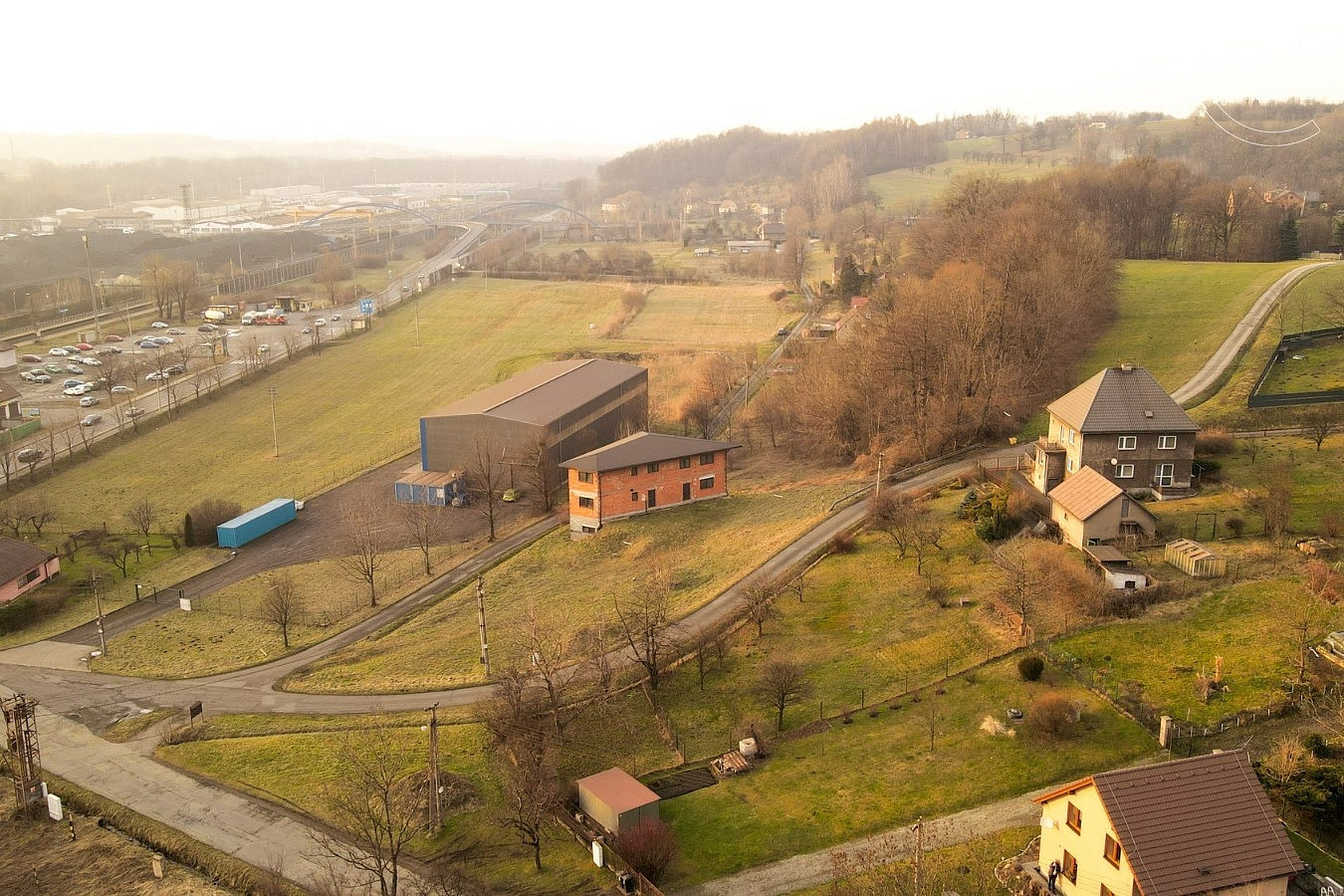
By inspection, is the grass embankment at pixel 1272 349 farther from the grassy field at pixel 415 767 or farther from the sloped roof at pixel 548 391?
the grassy field at pixel 415 767

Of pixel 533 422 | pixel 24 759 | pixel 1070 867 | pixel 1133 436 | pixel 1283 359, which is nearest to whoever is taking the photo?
pixel 1070 867

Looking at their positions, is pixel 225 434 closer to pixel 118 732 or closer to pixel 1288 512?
pixel 118 732

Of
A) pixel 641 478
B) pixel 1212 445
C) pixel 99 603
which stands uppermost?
pixel 1212 445

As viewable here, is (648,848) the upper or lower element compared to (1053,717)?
lower

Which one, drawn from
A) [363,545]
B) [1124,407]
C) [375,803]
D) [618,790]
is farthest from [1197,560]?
[363,545]

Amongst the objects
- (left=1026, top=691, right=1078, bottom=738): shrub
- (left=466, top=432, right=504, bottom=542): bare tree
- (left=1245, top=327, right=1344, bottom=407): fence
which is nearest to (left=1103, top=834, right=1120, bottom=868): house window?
(left=1026, top=691, right=1078, bottom=738): shrub

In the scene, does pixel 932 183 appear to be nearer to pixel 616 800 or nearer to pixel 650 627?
pixel 650 627

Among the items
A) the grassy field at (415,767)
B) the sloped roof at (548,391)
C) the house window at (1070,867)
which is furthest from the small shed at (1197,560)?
the sloped roof at (548,391)
